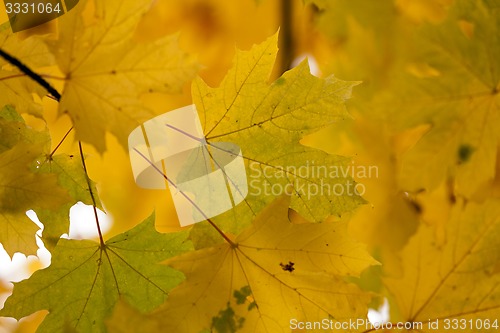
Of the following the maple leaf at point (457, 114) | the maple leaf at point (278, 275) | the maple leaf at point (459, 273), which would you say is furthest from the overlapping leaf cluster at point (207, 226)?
the maple leaf at point (457, 114)

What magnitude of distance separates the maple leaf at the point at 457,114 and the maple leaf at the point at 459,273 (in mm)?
143

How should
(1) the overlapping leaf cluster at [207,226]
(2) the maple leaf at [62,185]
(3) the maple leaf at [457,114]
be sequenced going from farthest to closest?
(3) the maple leaf at [457,114], (2) the maple leaf at [62,185], (1) the overlapping leaf cluster at [207,226]

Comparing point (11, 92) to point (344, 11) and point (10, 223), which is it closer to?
point (10, 223)

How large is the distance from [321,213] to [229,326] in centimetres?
24

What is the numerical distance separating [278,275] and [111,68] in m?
0.42

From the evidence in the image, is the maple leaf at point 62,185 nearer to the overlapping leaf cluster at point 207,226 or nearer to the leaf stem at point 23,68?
the overlapping leaf cluster at point 207,226

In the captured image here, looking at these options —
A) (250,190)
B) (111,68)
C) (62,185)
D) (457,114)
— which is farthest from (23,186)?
(457,114)

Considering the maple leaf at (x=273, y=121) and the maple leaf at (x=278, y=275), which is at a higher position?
the maple leaf at (x=273, y=121)

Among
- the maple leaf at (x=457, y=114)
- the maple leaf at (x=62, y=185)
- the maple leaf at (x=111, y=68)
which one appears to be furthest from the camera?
the maple leaf at (x=457, y=114)

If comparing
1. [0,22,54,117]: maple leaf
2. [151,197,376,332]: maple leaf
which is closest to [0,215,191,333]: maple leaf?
[151,197,376,332]: maple leaf

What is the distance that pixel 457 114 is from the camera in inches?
50.1

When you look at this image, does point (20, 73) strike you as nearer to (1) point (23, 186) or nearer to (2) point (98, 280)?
(1) point (23, 186)

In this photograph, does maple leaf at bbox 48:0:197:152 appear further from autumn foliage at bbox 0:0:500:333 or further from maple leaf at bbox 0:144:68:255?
maple leaf at bbox 0:144:68:255

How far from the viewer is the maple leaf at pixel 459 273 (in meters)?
1.06
